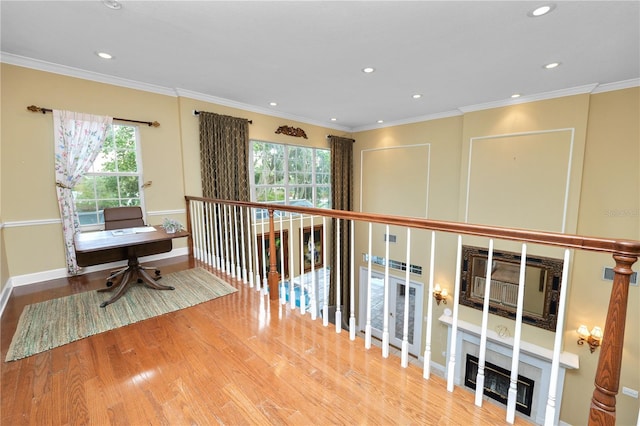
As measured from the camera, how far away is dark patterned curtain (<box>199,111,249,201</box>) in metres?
4.14

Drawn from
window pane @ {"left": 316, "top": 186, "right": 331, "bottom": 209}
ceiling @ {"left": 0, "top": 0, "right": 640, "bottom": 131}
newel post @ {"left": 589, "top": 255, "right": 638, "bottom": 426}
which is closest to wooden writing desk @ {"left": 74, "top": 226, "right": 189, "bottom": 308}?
ceiling @ {"left": 0, "top": 0, "right": 640, "bottom": 131}

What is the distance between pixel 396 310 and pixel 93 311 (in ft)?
19.0

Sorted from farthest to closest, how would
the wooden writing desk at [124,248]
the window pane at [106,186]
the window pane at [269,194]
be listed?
the window pane at [269,194] < the window pane at [106,186] < the wooden writing desk at [124,248]

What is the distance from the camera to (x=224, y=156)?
4.35m

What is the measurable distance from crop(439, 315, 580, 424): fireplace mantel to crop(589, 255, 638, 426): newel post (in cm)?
368

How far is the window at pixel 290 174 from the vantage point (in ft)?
17.1

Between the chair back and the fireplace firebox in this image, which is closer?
the chair back

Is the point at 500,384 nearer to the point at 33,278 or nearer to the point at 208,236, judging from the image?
the point at 208,236

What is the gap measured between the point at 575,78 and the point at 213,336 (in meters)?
5.10

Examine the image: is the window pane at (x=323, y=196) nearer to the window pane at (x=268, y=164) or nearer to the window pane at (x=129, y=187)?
the window pane at (x=268, y=164)

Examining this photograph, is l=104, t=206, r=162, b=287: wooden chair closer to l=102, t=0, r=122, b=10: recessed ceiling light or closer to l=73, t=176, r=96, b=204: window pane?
l=73, t=176, r=96, b=204: window pane

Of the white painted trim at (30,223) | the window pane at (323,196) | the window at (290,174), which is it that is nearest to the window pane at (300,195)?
the window at (290,174)

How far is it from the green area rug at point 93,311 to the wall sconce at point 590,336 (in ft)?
16.1

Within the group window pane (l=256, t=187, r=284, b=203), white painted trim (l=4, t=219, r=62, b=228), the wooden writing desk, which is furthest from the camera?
window pane (l=256, t=187, r=284, b=203)
